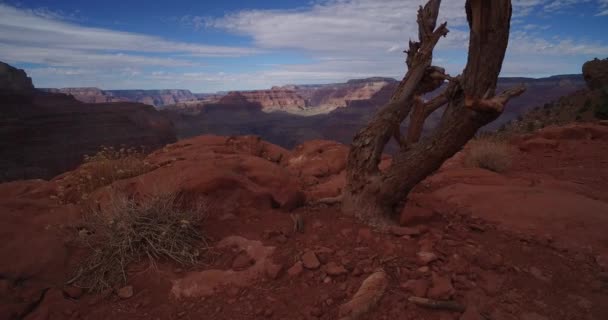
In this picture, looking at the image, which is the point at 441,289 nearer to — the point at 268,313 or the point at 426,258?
the point at 426,258

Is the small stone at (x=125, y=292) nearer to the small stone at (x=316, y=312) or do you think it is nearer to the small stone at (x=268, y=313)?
the small stone at (x=268, y=313)

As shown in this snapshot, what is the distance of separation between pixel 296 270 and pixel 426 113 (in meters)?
1.94

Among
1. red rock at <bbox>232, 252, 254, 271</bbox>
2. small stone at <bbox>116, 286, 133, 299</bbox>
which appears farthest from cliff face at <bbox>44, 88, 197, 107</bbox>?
red rock at <bbox>232, 252, 254, 271</bbox>

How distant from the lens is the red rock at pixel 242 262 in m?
2.70

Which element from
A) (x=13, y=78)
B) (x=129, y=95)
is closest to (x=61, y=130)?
(x=13, y=78)

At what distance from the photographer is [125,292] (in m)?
2.45

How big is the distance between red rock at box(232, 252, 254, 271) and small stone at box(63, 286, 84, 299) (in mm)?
1161

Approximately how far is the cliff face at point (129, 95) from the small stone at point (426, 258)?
5190 inches

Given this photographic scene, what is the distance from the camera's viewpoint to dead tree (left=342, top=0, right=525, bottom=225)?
233 centimetres

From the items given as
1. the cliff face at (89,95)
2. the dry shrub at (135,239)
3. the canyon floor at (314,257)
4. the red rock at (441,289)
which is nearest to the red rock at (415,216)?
the canyon floor at (314,257)

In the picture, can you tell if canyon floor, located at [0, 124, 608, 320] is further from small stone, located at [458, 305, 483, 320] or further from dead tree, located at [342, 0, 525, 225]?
dead tree, located at [342, 0, 525, 225]

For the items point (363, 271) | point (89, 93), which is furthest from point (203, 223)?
point (89, 93)

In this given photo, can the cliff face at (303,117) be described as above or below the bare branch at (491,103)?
below

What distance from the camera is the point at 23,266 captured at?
8.68ft
